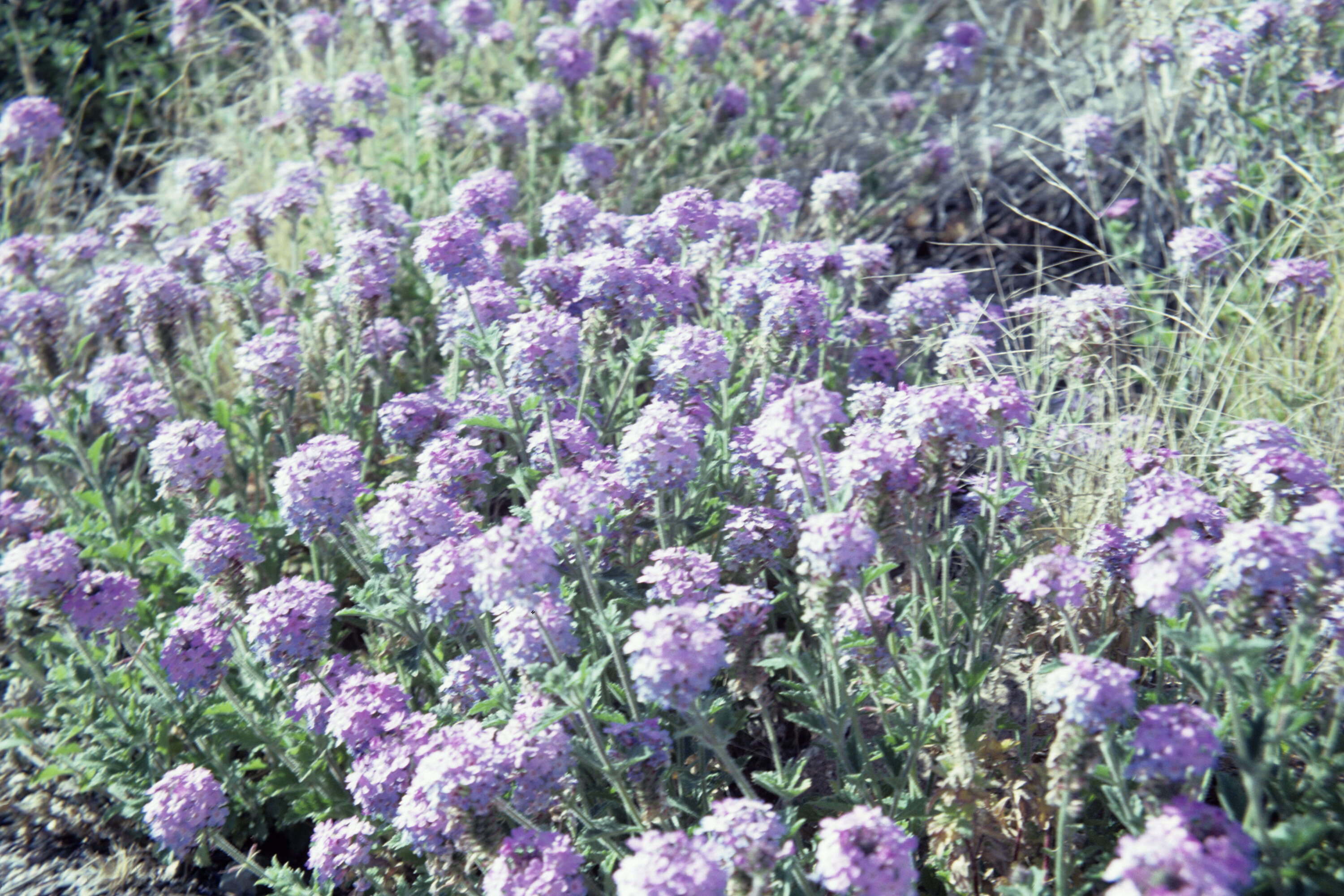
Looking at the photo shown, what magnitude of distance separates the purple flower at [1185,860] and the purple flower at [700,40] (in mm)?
4664

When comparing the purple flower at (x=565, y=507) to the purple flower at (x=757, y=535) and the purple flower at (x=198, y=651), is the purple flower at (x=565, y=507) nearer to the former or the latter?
the purple flower at (x=757, y=535)

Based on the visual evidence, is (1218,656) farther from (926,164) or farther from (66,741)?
(926,164)

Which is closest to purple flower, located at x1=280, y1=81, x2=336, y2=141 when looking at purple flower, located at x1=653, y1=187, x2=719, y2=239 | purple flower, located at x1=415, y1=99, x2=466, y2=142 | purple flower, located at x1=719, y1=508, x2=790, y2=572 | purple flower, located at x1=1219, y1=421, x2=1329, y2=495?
purple flower, located at x1=415, y1=99, x2=466, y2=142

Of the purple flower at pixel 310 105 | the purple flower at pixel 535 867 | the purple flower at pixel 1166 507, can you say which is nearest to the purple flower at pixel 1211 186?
the purple flower at pixel 1166 507

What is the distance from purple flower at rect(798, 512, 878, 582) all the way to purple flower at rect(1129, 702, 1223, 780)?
2.02 feet

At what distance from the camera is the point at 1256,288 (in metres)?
4.21

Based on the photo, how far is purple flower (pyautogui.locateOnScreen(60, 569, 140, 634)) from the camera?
3.30m

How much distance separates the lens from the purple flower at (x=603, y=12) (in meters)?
5.12

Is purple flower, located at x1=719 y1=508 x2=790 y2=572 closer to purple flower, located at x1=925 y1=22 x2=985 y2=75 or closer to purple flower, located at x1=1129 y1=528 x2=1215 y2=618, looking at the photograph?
purple flower, located at x1=1129 y1=528 x2=1215 y2=618

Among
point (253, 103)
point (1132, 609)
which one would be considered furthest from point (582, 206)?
point (253, 103)

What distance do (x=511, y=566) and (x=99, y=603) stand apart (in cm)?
175

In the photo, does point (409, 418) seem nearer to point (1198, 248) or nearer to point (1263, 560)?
point (1263, 560)

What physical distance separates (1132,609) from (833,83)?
4.03 meters

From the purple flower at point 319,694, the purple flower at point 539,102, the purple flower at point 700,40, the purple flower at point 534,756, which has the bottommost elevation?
the purple flower at point 319,694
